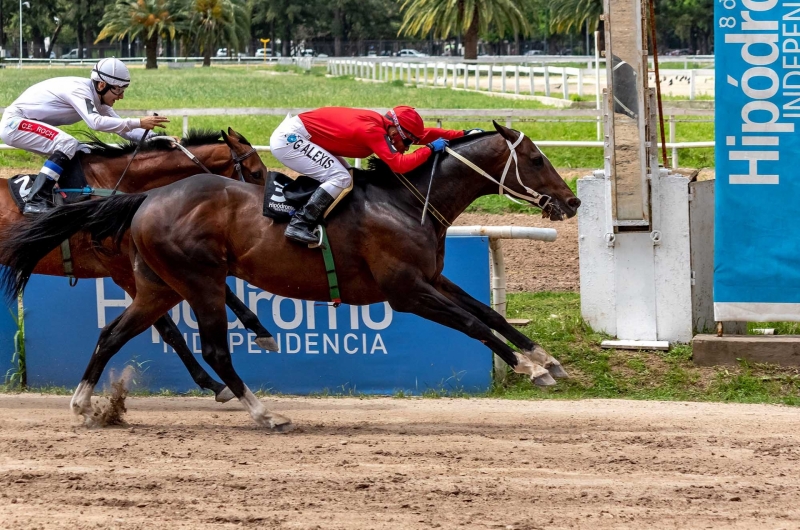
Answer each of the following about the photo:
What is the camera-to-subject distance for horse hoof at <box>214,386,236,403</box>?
699 centimetres

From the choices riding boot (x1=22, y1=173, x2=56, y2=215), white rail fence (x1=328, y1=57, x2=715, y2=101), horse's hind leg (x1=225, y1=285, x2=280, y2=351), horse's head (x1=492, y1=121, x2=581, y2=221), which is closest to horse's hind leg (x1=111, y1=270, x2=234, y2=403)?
horse's hind leg (x1=225, y1=285, x2=280, y2=351)

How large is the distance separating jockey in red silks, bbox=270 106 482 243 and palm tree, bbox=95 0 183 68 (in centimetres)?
5990

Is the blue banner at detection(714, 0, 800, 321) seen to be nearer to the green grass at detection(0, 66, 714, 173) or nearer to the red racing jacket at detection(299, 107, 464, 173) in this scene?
the red racing jacket at detection(299, 107, 464, 173)

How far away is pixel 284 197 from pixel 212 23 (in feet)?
205

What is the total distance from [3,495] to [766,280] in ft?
16.6

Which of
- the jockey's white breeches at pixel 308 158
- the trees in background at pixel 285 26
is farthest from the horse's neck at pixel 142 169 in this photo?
the trees in background at pixel 285 26

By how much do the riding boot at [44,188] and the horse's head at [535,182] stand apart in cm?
298

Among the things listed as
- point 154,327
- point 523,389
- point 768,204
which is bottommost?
point 523,389

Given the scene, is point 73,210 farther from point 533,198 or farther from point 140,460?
point 533,198

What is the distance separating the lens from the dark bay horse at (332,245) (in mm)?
6242

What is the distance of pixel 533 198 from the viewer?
6.44 metres

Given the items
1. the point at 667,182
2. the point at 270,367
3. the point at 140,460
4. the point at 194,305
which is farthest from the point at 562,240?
the point at 140,460

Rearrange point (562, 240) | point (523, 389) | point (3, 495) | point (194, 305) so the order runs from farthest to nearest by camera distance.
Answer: point (562, 240) < point (523, 389) < point (194, 305) < point (3, 495)

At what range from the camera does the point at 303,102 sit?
90.1 ft
